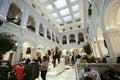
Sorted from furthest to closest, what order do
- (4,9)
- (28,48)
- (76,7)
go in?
(76,7) → (28,48) → (4,9)

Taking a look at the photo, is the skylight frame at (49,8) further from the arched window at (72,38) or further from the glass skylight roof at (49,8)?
the arched window at (72,38)

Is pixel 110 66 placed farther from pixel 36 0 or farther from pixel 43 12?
pixel 43 12

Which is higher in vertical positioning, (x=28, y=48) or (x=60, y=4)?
(x=60, y=4)

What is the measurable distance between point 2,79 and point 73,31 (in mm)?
19985

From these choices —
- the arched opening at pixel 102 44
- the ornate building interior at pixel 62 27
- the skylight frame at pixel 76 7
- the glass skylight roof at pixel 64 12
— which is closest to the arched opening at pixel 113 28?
the ornate building interior at pixel 62 27

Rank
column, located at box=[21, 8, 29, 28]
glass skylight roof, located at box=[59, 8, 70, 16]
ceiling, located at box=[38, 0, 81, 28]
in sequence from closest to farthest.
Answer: column, located at box=[21, 8, 29, 28]
ceiling, located at box=[38, 0, 81, 28]
glass skylight roof, located at box=[59, 8, 70, 16]

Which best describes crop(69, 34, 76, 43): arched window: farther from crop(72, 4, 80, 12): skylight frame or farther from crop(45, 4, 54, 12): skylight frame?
crop(45, 4, 54, 12): skylight frame

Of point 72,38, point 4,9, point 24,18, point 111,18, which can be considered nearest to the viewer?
point 111,18

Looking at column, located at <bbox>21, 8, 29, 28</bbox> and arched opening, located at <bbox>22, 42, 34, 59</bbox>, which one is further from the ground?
column, located at <bbox>21, 8, 29, 28</bbox>

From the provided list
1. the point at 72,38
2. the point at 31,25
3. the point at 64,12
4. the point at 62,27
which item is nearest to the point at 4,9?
the point at 31,25

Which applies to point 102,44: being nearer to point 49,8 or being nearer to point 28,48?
point 28,48

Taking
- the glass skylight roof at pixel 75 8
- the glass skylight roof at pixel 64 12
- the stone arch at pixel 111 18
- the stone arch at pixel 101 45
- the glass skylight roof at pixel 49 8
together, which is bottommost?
the stone arch at pixel 101 45

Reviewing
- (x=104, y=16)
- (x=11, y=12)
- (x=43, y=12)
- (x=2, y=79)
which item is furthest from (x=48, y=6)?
(x=2, y=79)

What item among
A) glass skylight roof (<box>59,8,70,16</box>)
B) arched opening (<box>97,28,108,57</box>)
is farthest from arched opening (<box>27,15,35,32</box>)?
arched opening (<box>97,28,108,57</box>)
